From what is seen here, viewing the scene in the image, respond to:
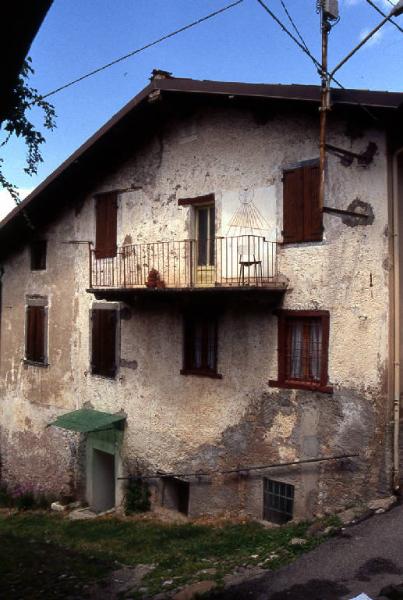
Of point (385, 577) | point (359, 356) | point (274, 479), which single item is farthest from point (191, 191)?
point (385, 577)

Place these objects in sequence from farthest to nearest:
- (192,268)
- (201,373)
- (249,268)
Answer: (192,268) < (201,373) < (249,268)

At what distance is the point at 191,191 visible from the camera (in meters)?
11.4

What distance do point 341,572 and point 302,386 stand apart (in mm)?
3424

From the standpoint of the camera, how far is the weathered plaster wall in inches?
352

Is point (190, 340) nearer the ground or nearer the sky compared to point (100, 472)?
nearer the sky

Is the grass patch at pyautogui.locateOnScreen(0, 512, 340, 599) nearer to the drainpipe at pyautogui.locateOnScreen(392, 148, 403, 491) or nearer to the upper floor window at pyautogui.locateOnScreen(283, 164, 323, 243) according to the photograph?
the drainpipe at pyautogui.locateOnScreen(392, 148, 403, 491)

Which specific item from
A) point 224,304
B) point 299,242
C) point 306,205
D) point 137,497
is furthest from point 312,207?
point 137,497

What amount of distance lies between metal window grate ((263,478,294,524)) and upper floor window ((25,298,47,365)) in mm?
7197

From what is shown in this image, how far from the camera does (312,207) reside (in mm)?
9531

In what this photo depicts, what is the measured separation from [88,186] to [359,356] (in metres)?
7.91

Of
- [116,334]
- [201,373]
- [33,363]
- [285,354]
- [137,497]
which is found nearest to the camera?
[285,354]

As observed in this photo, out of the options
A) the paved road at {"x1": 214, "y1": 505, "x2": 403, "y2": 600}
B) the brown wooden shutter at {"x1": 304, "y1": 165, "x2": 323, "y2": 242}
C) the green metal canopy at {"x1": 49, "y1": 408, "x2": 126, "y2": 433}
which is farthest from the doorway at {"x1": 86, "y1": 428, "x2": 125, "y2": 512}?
the paved road at {"x1": 214, "y1": 505, "x2": 403, "y2": 600}

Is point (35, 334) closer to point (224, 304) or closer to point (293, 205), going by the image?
point (224, 304)

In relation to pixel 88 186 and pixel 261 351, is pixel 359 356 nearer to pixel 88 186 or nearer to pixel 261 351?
pixel 261 351
